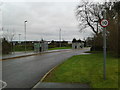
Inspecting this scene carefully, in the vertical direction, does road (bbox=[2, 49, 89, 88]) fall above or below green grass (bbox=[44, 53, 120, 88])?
below

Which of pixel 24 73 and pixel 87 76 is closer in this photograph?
pixel 87 76

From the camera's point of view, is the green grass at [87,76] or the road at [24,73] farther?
the road at [24,73]

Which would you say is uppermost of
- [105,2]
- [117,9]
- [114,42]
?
[105,2]

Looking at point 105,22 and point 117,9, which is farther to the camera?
point 117,9

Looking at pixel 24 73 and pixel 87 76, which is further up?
pixel 87 76

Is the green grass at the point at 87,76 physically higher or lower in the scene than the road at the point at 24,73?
higher

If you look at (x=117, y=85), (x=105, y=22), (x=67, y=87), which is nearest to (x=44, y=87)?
(x=67, y=87)

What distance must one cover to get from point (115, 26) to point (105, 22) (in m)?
10.0

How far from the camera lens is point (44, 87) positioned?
20.2 feet

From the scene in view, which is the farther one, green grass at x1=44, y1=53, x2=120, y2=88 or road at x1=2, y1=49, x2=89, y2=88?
road at x1=2, y1=49, x2=89, y2=88

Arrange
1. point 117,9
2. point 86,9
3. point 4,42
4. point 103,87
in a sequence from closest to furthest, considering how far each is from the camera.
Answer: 1. point 103,87
2. point 117,9
3. point 4,42
4. point 86,9

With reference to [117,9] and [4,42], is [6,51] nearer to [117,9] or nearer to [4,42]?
[4,42]

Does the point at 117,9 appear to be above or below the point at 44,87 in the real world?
above

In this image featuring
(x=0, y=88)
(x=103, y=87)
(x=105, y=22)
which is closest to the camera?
(x=103, y=87)
